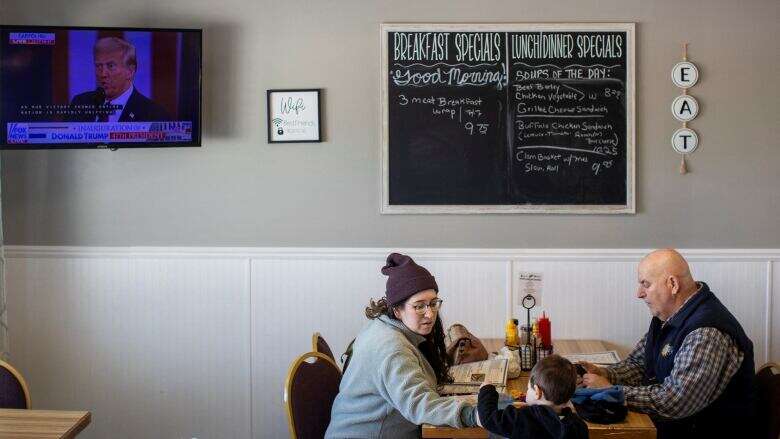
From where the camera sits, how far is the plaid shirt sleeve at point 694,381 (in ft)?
8.36

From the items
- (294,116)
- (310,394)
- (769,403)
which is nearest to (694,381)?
(769,403)

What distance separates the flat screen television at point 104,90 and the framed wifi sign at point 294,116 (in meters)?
0.38

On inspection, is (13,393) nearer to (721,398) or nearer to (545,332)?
(545,332)

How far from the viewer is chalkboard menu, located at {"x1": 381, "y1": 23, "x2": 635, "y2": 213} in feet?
12.3

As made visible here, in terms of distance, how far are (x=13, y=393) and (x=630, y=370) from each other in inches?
88.3

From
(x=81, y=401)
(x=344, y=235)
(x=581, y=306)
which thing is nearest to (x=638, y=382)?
(x=581, y=306)

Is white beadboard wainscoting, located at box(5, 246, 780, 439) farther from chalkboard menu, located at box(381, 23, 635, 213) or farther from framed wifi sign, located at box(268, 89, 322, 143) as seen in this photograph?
framed wifi sign, located at box(268, 89, 322, 143)

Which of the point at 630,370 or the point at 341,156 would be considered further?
the point at 341,156

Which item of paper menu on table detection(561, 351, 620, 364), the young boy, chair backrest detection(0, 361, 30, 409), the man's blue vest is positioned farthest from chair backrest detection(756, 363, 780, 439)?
chair backrest detection(0, 361, 30, 409)

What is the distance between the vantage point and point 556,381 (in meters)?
2.23

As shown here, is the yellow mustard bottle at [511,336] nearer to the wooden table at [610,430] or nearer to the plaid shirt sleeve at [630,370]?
the plaid shirt sleeve at [630,370]

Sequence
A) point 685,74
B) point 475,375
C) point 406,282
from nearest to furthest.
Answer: point 406,282, point 475,375, point 685,74

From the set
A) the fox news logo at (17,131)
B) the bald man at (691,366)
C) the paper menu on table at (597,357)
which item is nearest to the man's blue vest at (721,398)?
the bald man at (691,366)

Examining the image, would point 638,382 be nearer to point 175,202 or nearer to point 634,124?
point 634,124
